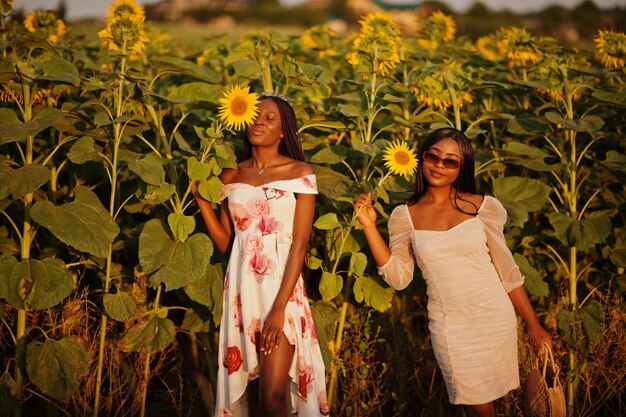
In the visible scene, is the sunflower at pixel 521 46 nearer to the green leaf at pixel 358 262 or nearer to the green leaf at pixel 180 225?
the green leaf at pixel 358 262

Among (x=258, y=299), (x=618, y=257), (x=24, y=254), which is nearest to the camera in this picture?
(x=258, y=299)

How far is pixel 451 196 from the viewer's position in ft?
10.9

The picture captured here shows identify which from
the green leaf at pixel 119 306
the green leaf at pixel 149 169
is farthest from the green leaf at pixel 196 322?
the green leaf at pixel 149 169

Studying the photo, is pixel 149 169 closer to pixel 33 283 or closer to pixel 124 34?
pixel 124 34

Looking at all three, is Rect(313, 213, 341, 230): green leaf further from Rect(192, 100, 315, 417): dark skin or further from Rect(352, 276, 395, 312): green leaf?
Rect(352, 276, 395, 312): green leaf

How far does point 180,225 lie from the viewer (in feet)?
11.0

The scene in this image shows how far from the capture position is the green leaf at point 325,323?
3.54 metres

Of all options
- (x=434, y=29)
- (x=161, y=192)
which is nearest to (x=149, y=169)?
(x=161, y=192)

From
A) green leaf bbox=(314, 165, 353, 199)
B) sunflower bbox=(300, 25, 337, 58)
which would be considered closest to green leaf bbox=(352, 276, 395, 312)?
green leaf bbox=(314, 165, 353, 199)

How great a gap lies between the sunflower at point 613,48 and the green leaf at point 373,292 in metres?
1.95

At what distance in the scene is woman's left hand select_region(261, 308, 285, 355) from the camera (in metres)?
2.99

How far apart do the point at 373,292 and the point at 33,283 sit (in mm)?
1569

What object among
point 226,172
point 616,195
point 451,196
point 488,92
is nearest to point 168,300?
point 226,172

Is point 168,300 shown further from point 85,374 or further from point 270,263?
point 270,263
